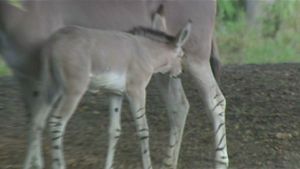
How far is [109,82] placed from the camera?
234 inches

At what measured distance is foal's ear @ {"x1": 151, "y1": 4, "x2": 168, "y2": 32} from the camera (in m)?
6.61

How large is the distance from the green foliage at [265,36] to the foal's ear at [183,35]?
8367mm

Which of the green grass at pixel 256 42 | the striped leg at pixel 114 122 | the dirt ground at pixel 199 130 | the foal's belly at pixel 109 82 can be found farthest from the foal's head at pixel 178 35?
the green grass at pixel 256 42

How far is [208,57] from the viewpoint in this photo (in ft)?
22.6

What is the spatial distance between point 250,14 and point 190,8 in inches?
409

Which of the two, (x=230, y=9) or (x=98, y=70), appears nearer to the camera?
(x=98, y=70)

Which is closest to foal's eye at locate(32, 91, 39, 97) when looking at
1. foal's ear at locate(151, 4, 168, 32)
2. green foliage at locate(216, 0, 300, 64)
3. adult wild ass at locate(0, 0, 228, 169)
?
adult wild ass at locate(0, 0, 228, 169)

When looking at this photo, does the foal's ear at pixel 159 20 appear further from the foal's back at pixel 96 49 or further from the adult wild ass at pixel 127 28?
the foal's back at pixel 96 49

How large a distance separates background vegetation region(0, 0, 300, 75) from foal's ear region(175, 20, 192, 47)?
8430 millimetres

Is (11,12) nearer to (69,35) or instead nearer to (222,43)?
(69,35)

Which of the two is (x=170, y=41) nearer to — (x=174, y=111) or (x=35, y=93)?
(x=174, y=111)

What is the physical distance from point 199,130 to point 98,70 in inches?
95.9

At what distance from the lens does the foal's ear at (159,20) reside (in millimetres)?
6613

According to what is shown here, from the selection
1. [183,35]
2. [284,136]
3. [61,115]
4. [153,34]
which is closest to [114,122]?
[61,115]
